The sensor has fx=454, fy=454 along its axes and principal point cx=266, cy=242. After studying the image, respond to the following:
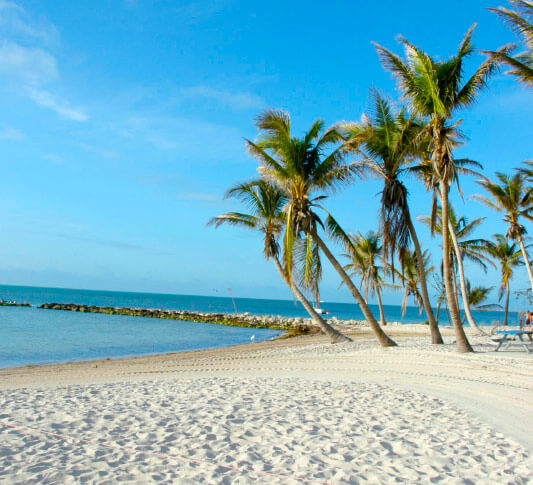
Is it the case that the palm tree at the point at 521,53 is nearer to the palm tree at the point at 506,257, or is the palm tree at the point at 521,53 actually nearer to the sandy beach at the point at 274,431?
the sandy beach at the point at 274,431

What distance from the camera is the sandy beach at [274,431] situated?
381 cm

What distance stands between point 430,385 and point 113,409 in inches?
210

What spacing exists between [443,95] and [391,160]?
2262 mm

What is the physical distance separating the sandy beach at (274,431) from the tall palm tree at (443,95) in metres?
5.00

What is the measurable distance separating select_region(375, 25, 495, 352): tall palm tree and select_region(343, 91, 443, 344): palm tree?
92 centimetres

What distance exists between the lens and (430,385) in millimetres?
8000

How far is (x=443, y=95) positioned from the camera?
12000 millimetres

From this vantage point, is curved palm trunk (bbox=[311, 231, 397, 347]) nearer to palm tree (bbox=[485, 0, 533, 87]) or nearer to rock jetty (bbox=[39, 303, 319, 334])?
palm tree (bbox=[485, 0, 533, 87])

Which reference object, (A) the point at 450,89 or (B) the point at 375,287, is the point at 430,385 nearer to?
(A) the point at 450,89

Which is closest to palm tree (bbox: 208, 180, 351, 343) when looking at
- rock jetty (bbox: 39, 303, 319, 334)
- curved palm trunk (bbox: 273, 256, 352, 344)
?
curved palm trunk (bbox: 273, 256, 352, 344)

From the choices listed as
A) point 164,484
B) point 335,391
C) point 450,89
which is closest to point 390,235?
point 450,89

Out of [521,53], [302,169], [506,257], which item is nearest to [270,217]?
[302,169]

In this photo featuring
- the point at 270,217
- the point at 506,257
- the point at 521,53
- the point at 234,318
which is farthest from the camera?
the point at 234,318

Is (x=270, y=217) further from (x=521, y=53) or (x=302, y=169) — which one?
(x=521, y=53)
